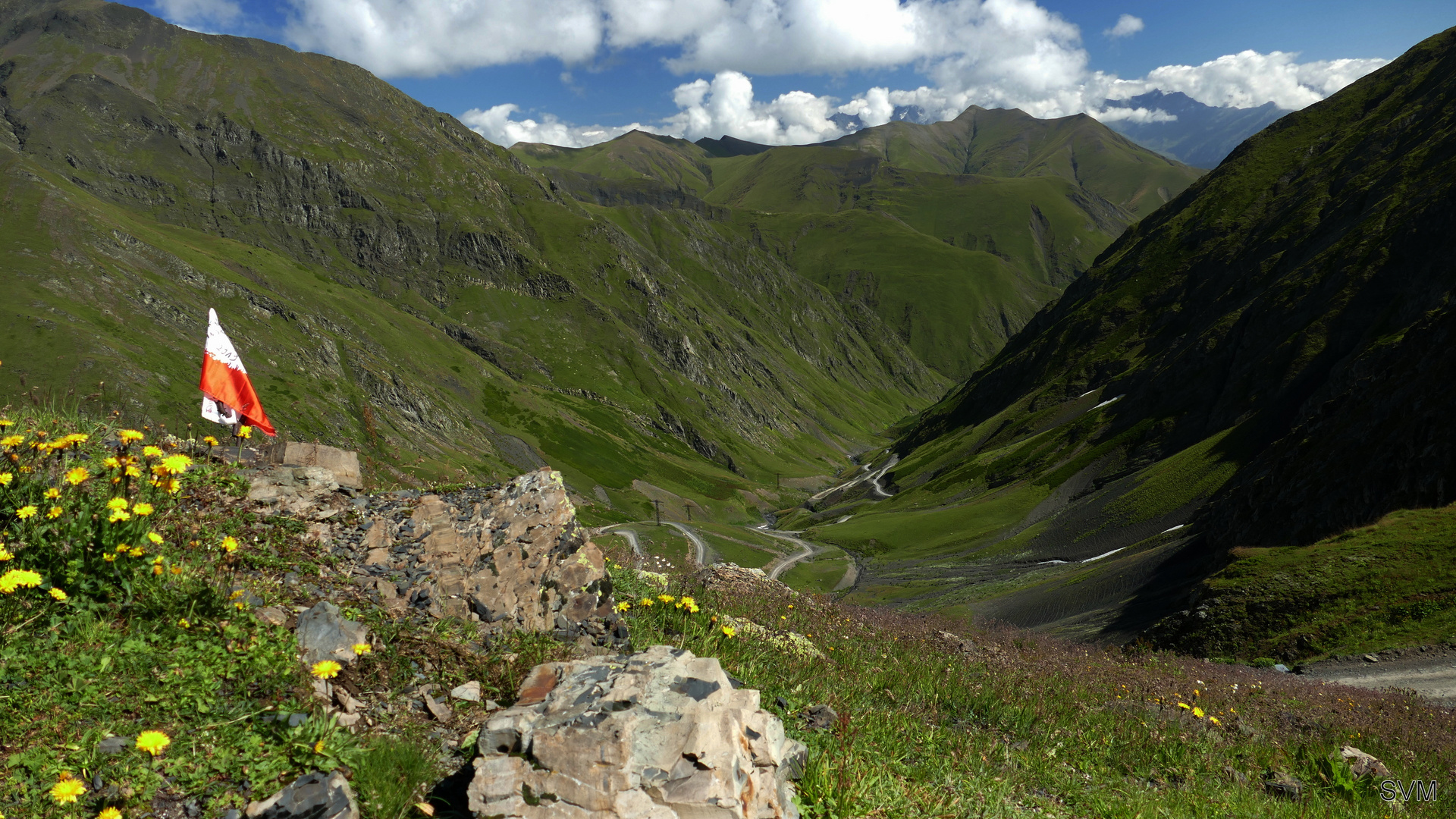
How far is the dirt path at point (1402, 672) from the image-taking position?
2473cm

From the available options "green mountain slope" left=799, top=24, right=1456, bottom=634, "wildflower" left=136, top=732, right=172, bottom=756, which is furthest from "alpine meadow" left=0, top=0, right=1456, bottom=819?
"green mountain slope" left=799, top=24, right=1456, bottom=634

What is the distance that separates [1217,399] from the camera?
10006 centimetres

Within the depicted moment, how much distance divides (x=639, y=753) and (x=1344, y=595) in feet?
141

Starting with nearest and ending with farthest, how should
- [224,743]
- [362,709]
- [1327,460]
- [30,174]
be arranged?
[224,743], [362,709], [1327,460], [30,174]

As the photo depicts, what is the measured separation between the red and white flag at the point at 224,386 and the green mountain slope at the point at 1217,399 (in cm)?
5294

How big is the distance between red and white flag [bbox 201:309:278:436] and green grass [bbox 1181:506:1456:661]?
138 ft

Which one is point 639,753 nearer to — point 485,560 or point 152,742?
point 152,742

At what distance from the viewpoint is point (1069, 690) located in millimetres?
12133

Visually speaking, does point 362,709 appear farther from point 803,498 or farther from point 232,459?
point 803,498

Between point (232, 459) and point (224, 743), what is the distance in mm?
7221

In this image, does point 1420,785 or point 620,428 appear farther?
point 620,428

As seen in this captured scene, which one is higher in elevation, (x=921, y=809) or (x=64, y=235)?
(x=64, y=235)

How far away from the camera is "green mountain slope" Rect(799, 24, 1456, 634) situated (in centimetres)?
5069

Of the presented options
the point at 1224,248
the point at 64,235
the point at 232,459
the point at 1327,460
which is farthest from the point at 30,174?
the point at 1224,248
